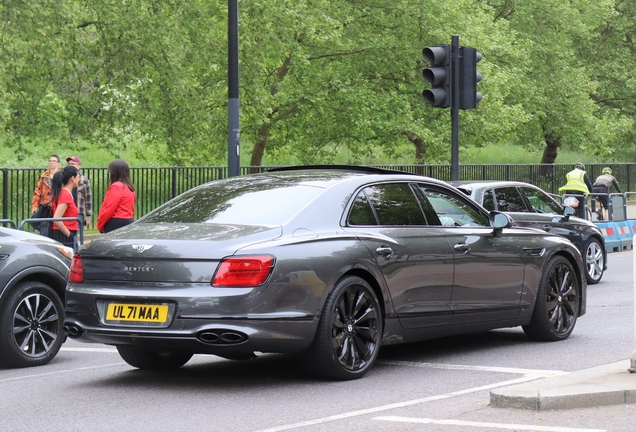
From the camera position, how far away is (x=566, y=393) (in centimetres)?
665

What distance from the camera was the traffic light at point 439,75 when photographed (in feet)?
52.2

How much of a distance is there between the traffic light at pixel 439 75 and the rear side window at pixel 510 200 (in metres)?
1.83

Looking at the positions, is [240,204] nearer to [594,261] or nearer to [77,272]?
[77,272]

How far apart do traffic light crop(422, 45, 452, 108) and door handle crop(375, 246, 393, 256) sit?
803cm

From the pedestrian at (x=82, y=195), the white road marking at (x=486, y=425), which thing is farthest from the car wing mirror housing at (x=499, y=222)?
the pedestrian at (x=82, y=195)

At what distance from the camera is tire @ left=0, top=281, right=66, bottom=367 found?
344 inches

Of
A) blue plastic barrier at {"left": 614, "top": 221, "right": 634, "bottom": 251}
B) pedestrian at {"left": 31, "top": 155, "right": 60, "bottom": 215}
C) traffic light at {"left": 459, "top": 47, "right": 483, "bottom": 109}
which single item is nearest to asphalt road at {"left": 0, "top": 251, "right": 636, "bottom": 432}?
traffic light at {"left": 459, "top": 47, "right": 483, "bottom": 109}

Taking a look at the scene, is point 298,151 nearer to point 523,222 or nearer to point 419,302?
point 523,222

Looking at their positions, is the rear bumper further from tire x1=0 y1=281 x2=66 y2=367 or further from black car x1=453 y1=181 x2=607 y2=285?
black car x1=453 y1=181 x2=607 y2=285

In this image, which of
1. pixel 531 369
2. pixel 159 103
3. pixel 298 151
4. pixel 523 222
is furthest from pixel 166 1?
pixel 531 369

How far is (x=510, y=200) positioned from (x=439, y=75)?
232 cm

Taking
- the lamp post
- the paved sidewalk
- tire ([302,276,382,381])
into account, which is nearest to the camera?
the paved sidewalk

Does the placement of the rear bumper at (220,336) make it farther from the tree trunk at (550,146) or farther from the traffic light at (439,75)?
the tree trunk at (550,146)

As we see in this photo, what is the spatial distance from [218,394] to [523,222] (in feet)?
26.9
